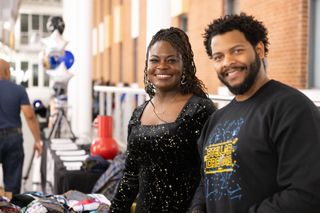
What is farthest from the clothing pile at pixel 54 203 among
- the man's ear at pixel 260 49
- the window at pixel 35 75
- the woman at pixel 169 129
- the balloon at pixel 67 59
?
the window at pixel 35 75

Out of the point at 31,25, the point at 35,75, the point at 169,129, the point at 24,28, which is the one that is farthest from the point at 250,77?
the point at 35,75

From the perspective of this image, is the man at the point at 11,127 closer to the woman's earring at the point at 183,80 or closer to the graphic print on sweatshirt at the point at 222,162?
the woman's earring at the point at 183,80

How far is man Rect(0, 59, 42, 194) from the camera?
490 cm

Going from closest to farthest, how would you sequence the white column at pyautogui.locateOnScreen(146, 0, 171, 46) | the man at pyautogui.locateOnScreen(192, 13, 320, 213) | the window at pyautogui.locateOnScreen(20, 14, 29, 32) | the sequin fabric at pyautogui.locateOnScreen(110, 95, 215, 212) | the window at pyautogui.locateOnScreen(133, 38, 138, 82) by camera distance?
1. the man at pyautogui.locateOnScreen(192, 13, 320, 213)
2. the sequin fabric at pyautogui.locateOnScreen(110, 95, 215, 212)
3. the white column at pyautogui.locateOnScreen(146, 0, 171, 46)
4. the window at pyautogui.locateOnScreen(133, 38, 138, 82)
5. the window at pyautogui.locateOnScreen(20, 14, 29, 32)

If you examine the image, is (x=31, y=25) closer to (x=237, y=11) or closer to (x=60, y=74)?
(x=237, y=11)

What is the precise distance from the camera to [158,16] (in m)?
4.80

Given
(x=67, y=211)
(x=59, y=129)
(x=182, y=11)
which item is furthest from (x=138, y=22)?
(x=67, y=211)

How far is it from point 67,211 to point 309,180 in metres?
1.80

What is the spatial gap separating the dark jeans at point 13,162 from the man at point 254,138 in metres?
3.64

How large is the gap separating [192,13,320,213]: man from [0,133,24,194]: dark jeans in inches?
143

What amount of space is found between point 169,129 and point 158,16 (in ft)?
9.90

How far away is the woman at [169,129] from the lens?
194 cm

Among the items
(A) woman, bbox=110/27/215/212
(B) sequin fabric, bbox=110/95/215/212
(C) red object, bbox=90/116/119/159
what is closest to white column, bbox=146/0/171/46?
(C) red object, bbox=90/116/119/159

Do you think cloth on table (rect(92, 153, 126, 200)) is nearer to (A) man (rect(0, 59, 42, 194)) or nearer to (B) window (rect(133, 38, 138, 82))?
(A) man (rect(0, 59, 42, 194))
